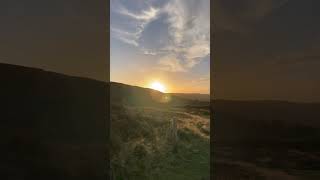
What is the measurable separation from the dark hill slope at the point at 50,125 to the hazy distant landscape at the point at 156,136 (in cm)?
47

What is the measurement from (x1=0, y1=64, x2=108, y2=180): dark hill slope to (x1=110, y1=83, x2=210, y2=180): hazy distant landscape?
0.47m

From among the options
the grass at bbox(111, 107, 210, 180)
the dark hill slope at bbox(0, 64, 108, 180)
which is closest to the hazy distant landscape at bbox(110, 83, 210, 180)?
the grass at bbox(111, 107, 210, 180)

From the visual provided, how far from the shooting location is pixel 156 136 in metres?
4.10

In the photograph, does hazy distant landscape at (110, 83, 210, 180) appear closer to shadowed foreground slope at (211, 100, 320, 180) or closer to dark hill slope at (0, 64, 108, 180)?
dark hill slope at (0, 64, 108, 180)

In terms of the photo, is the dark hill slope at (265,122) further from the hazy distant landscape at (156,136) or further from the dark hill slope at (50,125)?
the dark hill slope at (50,125)

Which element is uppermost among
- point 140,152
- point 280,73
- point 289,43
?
point 289,43

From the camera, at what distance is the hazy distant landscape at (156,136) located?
157 inches

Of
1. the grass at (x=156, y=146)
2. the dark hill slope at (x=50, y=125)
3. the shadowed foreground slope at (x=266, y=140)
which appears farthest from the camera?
the grass at (x=156, y=146)

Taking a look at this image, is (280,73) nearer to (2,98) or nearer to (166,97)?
(166,97)

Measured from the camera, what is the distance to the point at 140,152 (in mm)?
4027

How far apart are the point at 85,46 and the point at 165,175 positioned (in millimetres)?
1689

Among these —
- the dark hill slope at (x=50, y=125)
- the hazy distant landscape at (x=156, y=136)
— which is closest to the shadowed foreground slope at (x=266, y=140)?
the hazy distant landscape at (x=156, y=136)

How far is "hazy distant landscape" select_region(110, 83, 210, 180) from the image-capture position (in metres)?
3.98

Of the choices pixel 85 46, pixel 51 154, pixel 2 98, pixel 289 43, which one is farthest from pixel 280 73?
pixel 2 98
